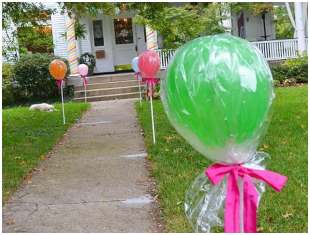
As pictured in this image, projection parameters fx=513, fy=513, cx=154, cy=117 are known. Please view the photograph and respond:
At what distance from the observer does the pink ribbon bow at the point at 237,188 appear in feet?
8.31

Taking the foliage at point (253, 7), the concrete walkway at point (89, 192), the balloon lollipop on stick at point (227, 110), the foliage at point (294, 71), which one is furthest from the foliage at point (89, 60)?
the balloon lollipop on stick at point (227, 110)

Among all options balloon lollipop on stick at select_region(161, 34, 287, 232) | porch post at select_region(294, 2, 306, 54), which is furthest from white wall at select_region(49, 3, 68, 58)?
balloon lollipop on stick at select_region(161, 34, 287, 232)

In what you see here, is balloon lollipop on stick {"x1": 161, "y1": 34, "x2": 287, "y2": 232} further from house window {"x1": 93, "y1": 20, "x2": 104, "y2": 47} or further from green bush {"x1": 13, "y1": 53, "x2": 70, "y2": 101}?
house window {"x1": 93, "y1": 20, "x2": 104, "y2": 47}

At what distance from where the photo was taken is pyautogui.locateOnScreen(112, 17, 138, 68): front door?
2012 centimetres

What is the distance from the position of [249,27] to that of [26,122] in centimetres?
1308

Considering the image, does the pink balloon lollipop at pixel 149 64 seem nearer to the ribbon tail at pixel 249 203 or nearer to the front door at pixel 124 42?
the ribbon tail at pixel 249 203

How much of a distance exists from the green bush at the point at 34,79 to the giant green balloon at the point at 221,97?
15.6 m

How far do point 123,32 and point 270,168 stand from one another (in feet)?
50.3

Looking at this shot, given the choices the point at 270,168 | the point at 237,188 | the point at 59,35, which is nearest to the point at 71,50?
the point at 59,35

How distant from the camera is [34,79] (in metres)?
17.7

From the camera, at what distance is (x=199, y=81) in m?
2.37

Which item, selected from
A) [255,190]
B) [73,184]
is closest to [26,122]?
[73,184]

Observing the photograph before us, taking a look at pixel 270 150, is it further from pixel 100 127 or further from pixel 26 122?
pixel 26 122

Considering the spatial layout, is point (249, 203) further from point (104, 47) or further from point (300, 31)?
point (104, 47)
